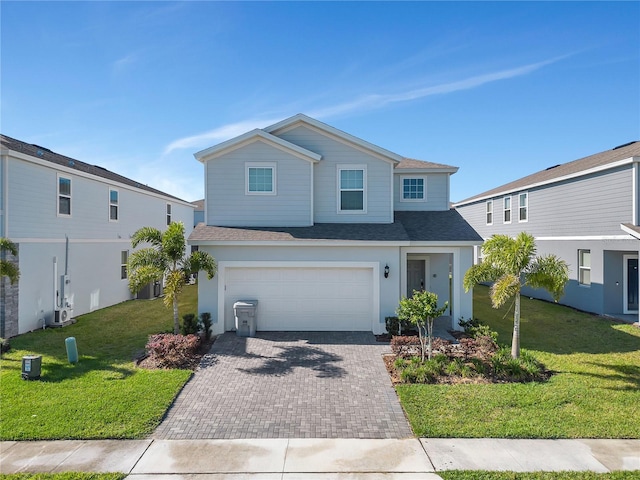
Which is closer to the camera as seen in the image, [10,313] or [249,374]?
[249,374]

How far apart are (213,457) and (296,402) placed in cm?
216

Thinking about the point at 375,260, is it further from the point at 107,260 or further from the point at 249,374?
the point at 107,260

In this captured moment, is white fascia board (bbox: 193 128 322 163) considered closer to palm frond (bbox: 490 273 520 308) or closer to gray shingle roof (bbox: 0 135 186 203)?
gray shingle roof (bbox: 0 135 186 203)

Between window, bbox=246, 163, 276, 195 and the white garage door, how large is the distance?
9.84ft

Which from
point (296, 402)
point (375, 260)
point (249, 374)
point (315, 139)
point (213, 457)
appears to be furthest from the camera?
point (315, 139)

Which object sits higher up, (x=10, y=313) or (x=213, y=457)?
(x=10, y=313)

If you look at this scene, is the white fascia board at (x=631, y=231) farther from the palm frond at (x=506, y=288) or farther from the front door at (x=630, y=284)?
the palm frond at (x=506, y=288)

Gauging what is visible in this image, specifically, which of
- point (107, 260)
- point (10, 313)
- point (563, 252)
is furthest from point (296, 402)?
point (563, 252)

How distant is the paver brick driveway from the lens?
628 centimetres

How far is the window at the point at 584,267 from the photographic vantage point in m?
15.4

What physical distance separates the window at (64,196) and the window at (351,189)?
11233mm

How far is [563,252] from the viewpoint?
1695cm

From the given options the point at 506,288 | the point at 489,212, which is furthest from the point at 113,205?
the point at 489,212

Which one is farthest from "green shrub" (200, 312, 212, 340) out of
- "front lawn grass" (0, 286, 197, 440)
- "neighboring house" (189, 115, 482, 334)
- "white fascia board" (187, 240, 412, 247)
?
"white fascia board" (187, 240, 412, 247)
